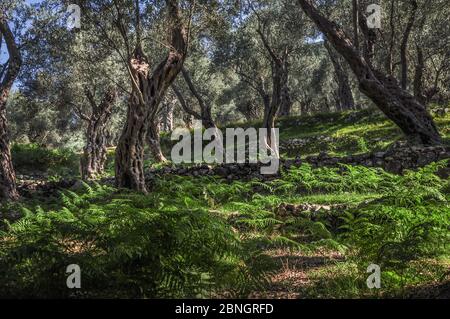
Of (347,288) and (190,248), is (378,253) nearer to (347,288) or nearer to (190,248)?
(347,288)

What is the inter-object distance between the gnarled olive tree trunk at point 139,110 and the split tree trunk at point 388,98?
6.88 meters

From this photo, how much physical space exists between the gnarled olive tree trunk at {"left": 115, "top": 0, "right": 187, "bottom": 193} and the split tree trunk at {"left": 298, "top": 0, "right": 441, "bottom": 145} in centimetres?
688

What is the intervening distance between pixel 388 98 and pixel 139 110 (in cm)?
976

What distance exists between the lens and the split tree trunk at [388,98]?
17.1m

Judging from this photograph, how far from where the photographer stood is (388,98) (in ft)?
56.4

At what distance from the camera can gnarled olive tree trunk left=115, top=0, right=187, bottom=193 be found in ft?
43.1

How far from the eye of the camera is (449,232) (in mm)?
6035
